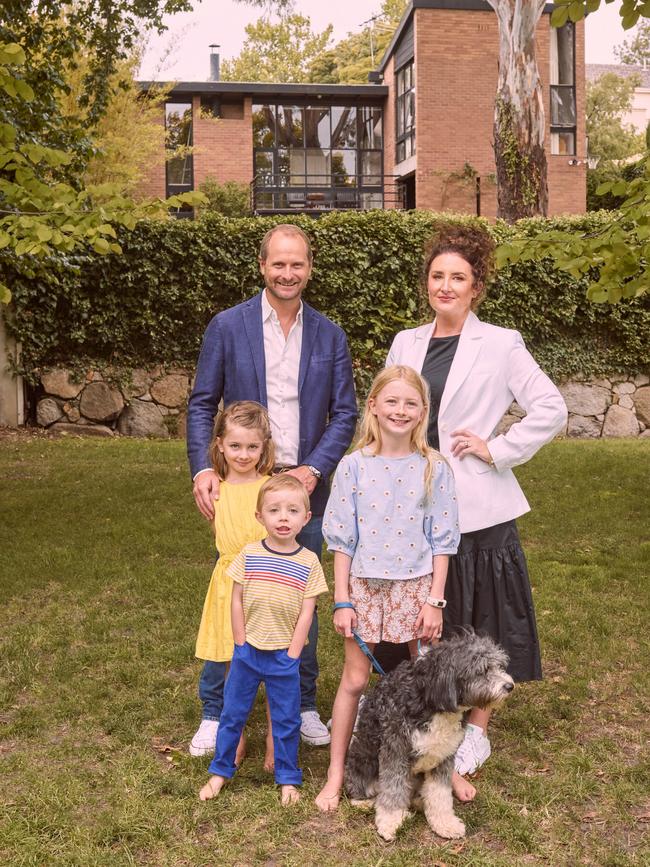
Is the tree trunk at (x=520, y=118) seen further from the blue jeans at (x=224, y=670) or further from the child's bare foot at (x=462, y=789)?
the child's bare foot at (x=462, y=789)

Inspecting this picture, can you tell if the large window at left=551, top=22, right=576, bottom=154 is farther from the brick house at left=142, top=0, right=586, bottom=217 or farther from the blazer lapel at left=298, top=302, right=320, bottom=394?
the blazer lapel at left=298, top=302, right=320, bottom=394

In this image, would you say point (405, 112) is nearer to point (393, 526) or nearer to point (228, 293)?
point (228, 293)

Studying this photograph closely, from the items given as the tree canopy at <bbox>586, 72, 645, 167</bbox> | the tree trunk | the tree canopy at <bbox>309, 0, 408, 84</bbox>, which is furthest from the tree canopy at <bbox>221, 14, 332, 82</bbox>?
the tree trunk

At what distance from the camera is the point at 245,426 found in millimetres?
3770

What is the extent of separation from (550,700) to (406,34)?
2488 cm

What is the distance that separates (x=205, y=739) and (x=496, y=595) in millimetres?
1356

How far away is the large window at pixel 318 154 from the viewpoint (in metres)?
29.2

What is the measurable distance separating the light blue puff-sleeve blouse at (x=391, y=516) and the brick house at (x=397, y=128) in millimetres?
22682

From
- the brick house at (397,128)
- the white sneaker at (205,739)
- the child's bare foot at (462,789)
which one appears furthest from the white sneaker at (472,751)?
the brick house at (397,128)

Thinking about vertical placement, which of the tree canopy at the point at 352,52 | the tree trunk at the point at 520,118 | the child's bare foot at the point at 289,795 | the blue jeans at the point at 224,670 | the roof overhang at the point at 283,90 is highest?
the tree canopy at the point at 352,52

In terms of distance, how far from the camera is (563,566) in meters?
7.15

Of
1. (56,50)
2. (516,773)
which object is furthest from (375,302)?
(516,773)

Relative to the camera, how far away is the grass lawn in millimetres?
3291

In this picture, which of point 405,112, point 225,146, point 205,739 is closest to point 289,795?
point 205,739
